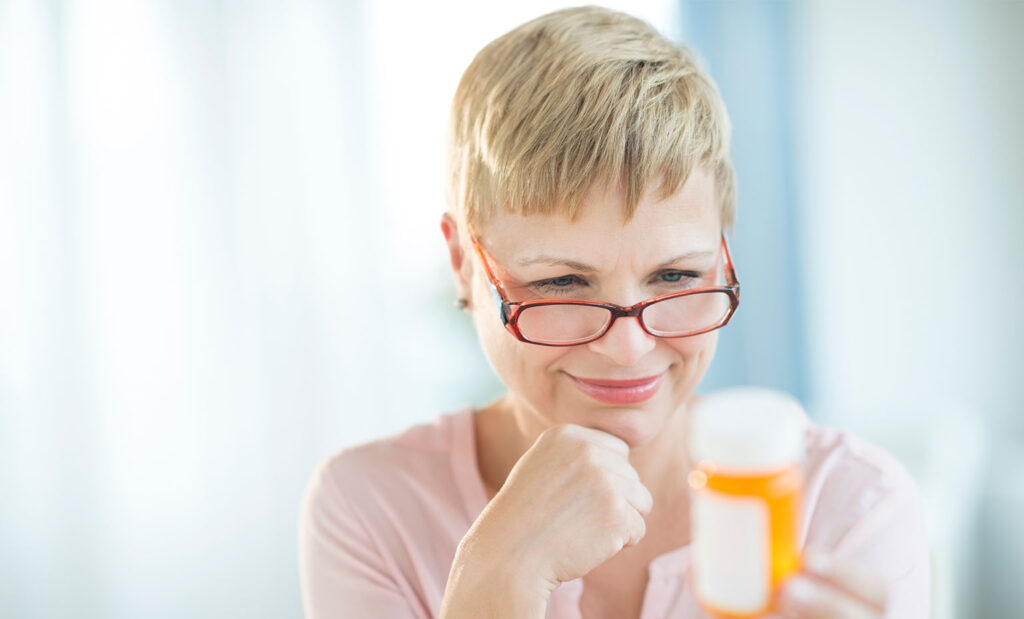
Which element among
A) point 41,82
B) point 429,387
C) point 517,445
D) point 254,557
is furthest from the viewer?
point 429,387

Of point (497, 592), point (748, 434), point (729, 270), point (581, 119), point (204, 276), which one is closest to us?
point (748, 434)

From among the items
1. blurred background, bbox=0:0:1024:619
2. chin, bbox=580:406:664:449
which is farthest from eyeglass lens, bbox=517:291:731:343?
blurred background, bbox=0:0:1024:619

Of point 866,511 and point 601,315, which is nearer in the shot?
point 601,315

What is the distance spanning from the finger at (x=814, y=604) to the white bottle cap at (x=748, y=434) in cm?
11

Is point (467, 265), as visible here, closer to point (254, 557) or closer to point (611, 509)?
point (611, 509)

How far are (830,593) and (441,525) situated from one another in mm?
734

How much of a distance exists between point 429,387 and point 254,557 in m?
0.66

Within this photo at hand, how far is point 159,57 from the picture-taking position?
86.0 inches

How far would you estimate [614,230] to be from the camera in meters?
1.09

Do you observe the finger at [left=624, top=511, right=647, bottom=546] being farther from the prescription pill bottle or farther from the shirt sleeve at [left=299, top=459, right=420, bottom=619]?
the shirt sleeve at [left=299, top=459, right=420, bottom=619]

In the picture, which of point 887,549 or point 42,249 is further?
point 42,249

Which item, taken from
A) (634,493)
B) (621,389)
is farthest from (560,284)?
(634,493)

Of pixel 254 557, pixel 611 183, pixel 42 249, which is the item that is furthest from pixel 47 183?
pixel 611 183

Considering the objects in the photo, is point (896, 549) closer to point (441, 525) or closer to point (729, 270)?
point (729, 270)
